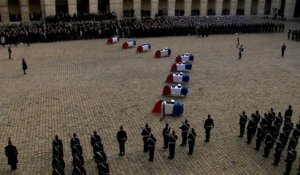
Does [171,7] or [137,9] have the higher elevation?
[171,7]

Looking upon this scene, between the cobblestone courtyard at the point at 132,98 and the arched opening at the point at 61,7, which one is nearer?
the cobblestone courtyard at the point at 132,98

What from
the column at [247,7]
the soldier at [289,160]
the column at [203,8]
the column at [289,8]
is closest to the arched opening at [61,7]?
the column at [203,8]

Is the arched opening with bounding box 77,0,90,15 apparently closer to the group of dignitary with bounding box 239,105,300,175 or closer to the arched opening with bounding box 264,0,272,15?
the arched opening with bounding box 264,0,272,15

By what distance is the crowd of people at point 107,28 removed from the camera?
111 feet

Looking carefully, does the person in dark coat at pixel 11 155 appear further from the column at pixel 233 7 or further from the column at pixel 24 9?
the column at pixel 233 7

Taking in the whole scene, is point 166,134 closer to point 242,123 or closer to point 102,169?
point 102,169

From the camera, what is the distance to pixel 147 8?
162 ft

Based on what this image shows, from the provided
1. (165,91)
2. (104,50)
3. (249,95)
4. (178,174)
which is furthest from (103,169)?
(104,50)

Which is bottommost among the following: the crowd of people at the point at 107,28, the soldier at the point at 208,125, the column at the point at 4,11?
the soldier at the point at 208,125

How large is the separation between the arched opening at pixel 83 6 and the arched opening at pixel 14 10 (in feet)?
21.4

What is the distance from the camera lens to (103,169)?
1220cm

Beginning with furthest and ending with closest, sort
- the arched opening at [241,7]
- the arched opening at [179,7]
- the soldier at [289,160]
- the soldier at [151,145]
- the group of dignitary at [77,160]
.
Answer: the arched opening at [241,7]
the arched opening at [179,7]
the soldier at [151,145]
the soldier at [289,160]
the group of dignitary at [77,160]

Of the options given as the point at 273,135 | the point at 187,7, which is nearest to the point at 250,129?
the point at 273,135

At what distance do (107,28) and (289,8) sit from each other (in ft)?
87.8
